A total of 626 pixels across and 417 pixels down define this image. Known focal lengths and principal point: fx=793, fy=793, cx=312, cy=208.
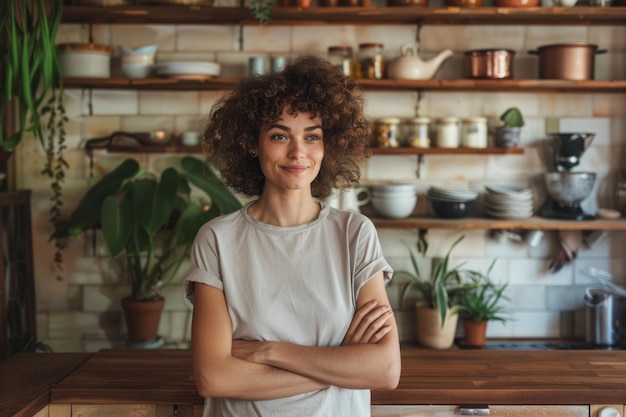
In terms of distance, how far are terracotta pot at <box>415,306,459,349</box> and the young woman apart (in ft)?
6.22

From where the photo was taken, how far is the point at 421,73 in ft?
12.3

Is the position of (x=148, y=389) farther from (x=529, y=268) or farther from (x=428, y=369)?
(x=529, y=268)

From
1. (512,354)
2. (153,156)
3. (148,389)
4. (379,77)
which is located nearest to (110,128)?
(153,156)

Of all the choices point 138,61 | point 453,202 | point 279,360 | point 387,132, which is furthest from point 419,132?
point 279,360

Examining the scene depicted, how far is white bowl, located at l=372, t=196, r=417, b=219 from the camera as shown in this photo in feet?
12.4

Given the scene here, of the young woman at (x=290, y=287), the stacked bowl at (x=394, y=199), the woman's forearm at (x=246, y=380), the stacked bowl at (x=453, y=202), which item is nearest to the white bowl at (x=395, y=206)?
the stacked bowl at (x=394, y=199)

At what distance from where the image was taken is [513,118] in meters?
3.86

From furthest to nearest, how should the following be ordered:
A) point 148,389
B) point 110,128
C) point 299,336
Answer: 1. point 110,128
2. point 148,389
3. point 299,336

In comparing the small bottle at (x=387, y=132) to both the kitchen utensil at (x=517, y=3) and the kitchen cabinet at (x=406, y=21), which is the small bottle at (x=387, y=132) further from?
the kitchen utensil at (x=517, y=3)

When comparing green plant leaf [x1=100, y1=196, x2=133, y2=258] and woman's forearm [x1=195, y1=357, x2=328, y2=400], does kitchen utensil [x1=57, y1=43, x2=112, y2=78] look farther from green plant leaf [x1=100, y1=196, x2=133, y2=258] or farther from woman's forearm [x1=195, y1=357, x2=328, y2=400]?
woman's forearm [x1=195, y1=357, x2=328, y2=400]

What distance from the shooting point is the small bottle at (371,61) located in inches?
150

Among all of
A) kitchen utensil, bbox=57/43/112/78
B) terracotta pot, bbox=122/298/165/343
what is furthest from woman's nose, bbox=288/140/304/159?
kitchen utensil, bbox=57/43/112/78

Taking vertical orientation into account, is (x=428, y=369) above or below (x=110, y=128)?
below

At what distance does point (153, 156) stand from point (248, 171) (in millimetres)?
2043
